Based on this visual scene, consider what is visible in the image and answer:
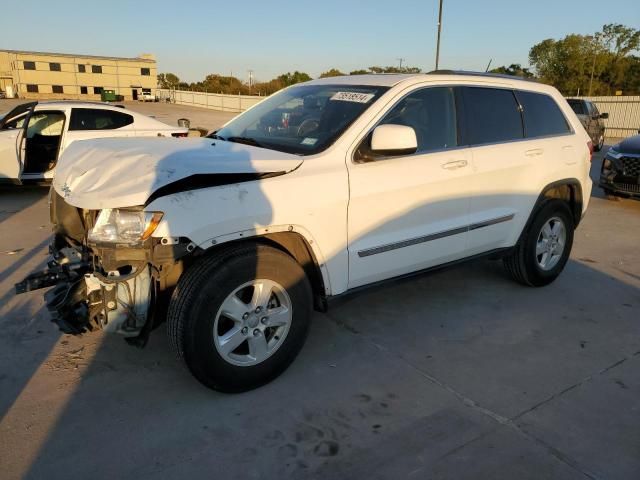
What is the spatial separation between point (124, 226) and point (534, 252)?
143 inches

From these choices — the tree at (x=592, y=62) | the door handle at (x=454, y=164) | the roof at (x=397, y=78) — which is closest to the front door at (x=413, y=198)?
the door handle at (x=454, y=164)

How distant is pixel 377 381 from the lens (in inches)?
129

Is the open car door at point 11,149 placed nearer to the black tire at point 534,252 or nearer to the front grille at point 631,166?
the black tire at point 534,252

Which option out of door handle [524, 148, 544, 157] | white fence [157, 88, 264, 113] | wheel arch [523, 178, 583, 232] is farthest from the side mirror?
white fence [157, 88, 264, 113]

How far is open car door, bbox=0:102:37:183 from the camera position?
26.5ft

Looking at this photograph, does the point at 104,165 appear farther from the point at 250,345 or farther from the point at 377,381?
the point at 377,381

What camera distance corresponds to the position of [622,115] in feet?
86.8

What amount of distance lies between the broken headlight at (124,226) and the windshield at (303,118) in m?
1.10

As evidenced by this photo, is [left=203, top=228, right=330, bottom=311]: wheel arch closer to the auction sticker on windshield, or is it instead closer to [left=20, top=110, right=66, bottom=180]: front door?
the auction sticker on windshield

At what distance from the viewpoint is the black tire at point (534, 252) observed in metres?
4.67

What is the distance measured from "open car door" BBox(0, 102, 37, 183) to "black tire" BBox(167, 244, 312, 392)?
6.76 metres

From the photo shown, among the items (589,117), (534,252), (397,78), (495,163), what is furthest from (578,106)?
(397,78)

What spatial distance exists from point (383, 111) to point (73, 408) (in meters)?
2.66

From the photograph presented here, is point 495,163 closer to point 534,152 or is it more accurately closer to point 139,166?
point 534,152
